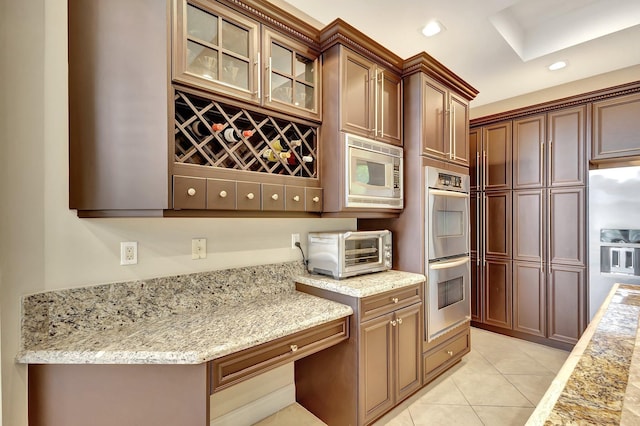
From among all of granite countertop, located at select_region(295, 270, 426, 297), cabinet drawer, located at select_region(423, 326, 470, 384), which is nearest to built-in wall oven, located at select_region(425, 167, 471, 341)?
cabinet drawer, located at select_region(423, 326, 470, 384)

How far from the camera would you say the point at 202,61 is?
1524 mm

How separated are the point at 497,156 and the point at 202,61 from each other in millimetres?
3264

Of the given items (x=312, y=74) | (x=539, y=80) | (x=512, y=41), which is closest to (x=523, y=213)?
(x=539, y=80)

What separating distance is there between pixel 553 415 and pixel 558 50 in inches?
124

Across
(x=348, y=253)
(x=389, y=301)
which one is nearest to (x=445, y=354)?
(x=389, y=301)

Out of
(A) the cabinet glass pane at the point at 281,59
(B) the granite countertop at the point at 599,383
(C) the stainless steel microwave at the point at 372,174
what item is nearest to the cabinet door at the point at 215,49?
(A) the cabinet glass pane at the point at 281,59

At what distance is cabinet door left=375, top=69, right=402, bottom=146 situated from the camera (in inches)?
88.4

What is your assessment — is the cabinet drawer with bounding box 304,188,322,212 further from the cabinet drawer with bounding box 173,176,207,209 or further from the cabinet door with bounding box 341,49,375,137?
the cabinet drawer with bounding box 173,176,207,209

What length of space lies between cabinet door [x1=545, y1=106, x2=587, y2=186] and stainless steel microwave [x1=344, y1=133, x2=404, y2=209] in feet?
6.14

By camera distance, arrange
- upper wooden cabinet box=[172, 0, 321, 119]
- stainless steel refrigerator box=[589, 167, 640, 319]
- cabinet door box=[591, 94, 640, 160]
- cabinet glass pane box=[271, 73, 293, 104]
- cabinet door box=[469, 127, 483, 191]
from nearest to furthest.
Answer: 1. upper wooden cabinet box=[172, 0, 321, 119]
2. cabinet glass pane box=[271, 73, 293, 104]
3. stainless steel refrigerator box=[589, 167, 640, 319]
4. cabinet door box=[591, 94, 640, 160]
5. cabinet door box=[469, 127, 483, 191]

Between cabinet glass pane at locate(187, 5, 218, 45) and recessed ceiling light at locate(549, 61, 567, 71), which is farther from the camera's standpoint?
recessed ceiling light at locate(549, 61, 567, 71)

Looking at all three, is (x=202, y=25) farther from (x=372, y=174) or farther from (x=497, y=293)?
(x=497, y=293)

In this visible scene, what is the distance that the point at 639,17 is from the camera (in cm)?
231

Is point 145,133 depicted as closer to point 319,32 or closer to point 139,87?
point 139,87
